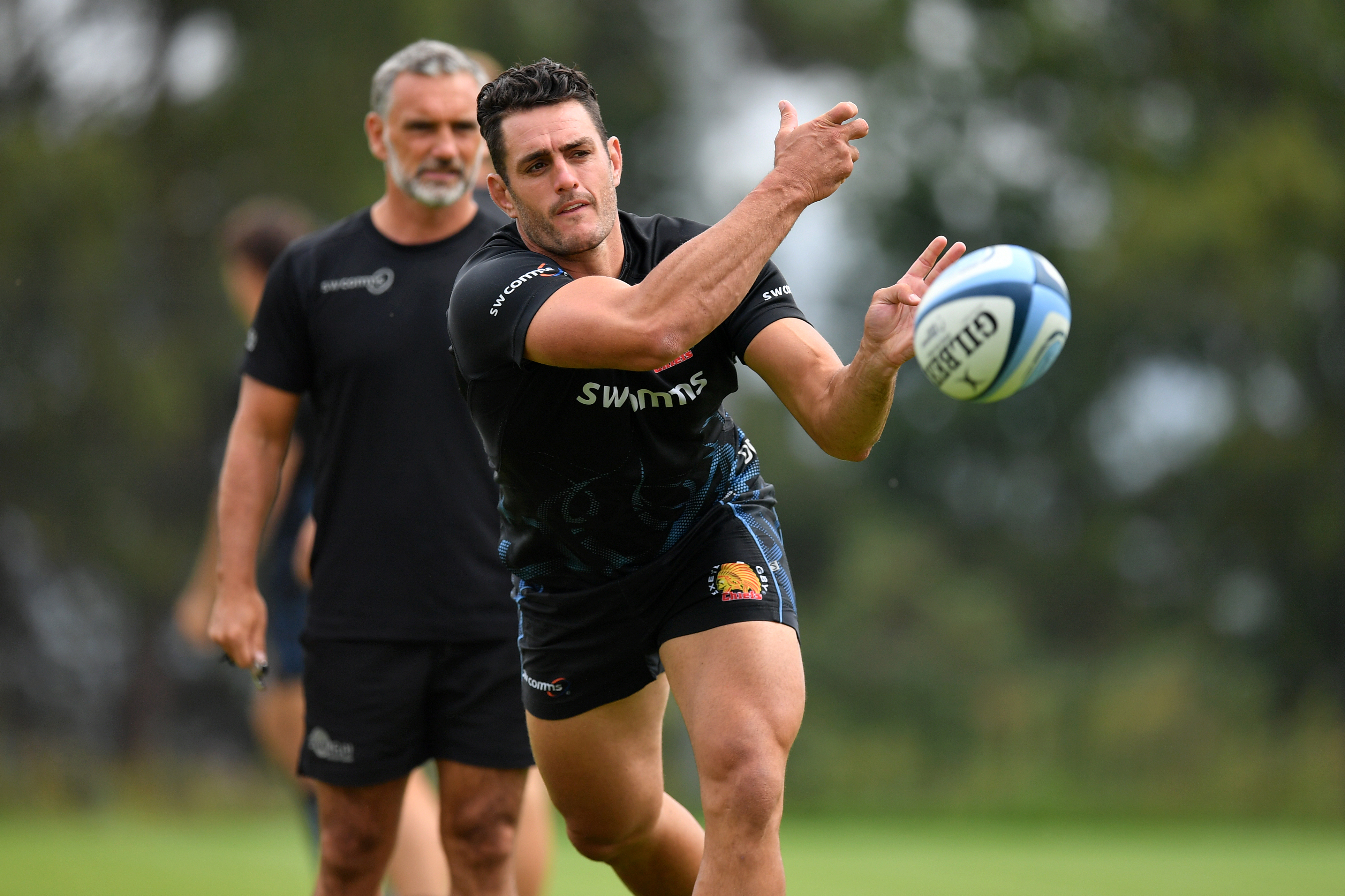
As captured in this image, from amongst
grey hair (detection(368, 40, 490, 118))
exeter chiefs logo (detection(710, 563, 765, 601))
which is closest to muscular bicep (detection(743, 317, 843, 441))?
exeter chiefs logo (detection(710, 563, 765, 601))

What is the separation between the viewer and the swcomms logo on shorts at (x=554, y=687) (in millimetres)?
3693

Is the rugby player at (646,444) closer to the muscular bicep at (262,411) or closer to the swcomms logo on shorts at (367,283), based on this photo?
the swcomms logo on shorts at (367,283)

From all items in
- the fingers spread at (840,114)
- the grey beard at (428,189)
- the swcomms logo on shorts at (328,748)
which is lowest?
the swcomms logo on shorts at (328,748)

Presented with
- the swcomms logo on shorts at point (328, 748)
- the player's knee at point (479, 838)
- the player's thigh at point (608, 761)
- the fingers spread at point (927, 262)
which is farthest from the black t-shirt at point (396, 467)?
the fingers spread at point (927, 262)

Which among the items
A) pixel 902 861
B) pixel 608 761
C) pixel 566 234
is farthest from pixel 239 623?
pixel 902 861

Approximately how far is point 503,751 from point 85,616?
14.4 meters

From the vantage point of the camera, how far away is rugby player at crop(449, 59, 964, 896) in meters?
3.21

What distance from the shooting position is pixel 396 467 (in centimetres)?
431

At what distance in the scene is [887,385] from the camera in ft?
11.0

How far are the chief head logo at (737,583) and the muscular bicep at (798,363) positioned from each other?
0.37 m

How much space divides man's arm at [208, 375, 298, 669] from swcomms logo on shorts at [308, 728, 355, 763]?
0.31 metres

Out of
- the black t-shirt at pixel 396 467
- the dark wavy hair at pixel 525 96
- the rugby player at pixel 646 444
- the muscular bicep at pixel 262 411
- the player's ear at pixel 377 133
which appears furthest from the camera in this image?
the player's ear at pixel 377 133

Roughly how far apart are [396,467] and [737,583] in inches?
51.5

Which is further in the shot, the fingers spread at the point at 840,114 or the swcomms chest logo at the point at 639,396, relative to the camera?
the swcomms chest logo at the point at 639,396
